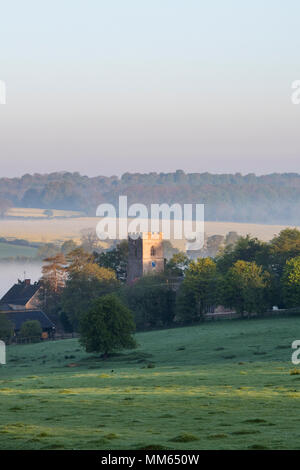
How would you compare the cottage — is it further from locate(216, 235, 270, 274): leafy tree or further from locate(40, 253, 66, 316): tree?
locate(216, 235, 270, 274): leafy tree

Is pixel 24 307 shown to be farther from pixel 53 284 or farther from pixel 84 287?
pixel 84 287

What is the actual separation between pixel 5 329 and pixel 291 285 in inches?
1466

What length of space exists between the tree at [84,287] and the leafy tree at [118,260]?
58.4 feet

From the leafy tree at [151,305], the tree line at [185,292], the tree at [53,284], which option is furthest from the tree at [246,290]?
the tree at [53,284]

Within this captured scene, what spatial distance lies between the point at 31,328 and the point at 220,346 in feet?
142

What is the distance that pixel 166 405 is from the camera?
114ft

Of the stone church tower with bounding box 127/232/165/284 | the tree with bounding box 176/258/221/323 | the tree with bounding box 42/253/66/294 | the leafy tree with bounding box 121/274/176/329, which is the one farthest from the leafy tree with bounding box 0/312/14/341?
the stone church tower with bounding box 127/232/165/284

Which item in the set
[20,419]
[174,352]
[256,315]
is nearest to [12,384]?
[20,419]

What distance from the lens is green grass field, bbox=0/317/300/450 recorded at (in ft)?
Answer: 83.4

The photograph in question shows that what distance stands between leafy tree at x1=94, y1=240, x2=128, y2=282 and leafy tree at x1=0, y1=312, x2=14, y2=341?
3907 centimetres

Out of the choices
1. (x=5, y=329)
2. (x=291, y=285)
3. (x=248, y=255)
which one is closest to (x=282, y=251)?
(x=248, y=255)

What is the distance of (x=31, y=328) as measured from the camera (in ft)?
371

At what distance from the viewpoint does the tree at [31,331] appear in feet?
368
